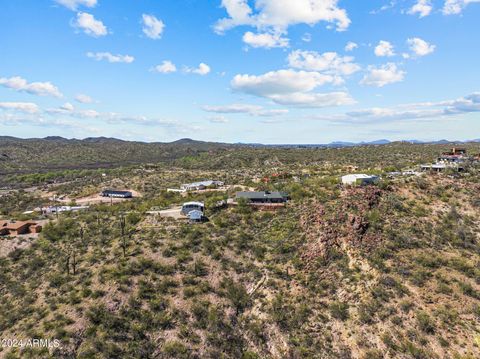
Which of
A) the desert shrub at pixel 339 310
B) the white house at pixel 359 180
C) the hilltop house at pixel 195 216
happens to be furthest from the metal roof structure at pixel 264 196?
the desert shrub at pixel 339 310

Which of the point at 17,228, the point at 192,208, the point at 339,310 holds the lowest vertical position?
the point at 339,310

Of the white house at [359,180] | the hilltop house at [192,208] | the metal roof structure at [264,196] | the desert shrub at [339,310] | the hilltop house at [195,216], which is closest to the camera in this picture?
A: the desert shrub at [339,310]

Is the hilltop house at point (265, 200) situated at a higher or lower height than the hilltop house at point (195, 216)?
higher

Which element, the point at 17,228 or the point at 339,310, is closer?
the point at 339,310

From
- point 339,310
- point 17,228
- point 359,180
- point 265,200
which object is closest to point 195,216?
point 265,200

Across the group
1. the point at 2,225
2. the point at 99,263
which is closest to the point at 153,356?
the point at 99,263

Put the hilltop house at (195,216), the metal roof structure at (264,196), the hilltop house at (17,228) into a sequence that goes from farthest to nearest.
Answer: the metal roof structure at (264,196)
the hilltop house at (17,228)
the hilltop house at (195,216)

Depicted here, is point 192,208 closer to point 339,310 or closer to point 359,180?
point 339,310

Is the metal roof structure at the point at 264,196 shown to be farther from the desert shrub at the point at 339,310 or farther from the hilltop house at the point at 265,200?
the desert shrub at the point at 339,310

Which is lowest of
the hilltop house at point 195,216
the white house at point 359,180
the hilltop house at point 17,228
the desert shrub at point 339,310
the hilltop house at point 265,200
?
the desert shrub at point 339,310
